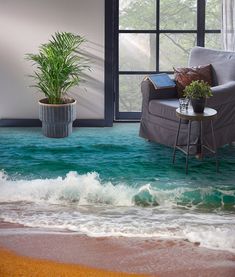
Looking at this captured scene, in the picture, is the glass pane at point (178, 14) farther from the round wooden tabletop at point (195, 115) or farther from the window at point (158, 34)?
the round wooden tabletop at point (195, 115)

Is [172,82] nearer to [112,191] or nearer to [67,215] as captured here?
[112,191]

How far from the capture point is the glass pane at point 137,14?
Answer: 22.9 feet

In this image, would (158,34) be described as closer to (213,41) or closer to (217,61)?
(213,41)

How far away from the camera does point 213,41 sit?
7109 millimetres

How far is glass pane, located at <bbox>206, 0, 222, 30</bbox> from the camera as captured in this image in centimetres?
699

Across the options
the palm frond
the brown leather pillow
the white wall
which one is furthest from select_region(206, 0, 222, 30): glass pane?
the palm frond

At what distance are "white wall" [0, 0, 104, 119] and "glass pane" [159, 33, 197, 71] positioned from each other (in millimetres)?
719

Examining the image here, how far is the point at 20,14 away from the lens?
22.2 feet

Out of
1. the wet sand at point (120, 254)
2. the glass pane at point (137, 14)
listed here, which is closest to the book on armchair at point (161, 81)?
the glass pane at point (137, 14)

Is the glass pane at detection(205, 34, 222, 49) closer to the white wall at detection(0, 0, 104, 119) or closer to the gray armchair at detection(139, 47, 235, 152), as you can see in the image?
the gray armchair at detection(139, 47, 235, 152)

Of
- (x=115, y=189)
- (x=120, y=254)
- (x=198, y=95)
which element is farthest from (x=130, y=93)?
(x=120, y=254)

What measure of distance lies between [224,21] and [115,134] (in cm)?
172

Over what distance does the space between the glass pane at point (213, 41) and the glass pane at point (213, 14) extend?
0.09 metres

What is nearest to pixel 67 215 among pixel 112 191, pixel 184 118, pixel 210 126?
pixel 112 191
